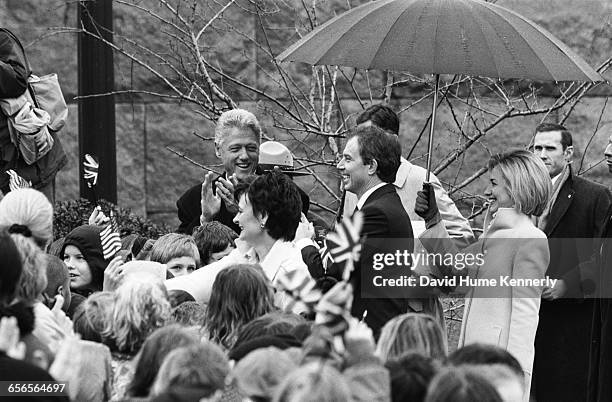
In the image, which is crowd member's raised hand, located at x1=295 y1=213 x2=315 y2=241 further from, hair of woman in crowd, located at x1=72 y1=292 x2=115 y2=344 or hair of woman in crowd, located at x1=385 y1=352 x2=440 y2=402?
hair of woman in crowd, located at x1=385 y1=352 x2=440 y2=402

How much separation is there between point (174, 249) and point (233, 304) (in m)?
1.67

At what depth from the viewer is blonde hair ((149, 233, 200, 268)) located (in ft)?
22.1

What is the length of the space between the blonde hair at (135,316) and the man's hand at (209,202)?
251cm

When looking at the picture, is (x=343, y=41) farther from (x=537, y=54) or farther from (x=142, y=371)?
(x=142, y=371)

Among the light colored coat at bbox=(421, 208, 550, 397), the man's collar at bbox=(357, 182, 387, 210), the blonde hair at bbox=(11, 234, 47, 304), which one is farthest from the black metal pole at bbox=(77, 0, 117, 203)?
the blonde hair at bbox=(11, 234, 47, 304)

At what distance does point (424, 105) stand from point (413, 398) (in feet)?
20.0

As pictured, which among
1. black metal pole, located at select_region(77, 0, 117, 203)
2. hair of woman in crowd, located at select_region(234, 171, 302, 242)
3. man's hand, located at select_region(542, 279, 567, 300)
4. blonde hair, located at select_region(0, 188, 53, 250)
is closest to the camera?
blonde hair, located at select_region(0, 188, 53, 250)

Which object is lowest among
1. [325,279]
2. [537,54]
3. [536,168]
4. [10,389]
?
[10,389]

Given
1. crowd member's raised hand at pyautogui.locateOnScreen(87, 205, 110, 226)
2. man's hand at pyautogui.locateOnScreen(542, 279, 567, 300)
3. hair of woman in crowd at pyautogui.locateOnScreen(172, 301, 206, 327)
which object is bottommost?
hair of woman in crowd at pyautogui.locateOnScreen(172, 301, 206, 327)

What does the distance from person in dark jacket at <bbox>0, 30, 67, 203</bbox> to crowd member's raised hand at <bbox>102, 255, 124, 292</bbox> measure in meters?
1.42

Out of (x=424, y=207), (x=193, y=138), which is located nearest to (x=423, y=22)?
(x=424, y=207)

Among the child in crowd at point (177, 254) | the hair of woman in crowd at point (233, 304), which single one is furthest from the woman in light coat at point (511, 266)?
the hair of woman in crowd at point (233, 304)

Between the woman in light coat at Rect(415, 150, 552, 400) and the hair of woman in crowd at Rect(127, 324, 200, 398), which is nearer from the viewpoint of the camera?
the hair of woman in crowd at Rect(127, 324, 200, 398)

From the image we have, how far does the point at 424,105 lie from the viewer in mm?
9695
